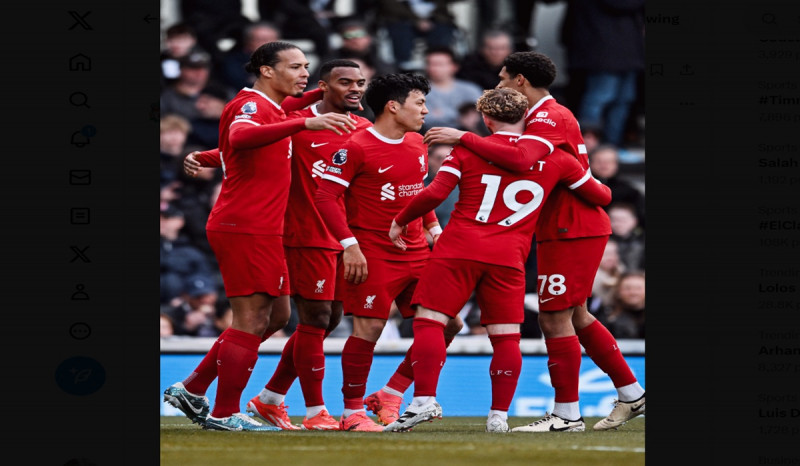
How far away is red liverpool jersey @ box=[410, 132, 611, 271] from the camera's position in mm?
5750

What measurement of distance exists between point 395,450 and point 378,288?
177cm

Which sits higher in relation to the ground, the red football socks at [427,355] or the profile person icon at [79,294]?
the profile person icon at [79,294]

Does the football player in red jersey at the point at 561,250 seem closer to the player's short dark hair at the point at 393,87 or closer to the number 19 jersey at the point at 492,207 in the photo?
the number 19 jersey at the point at 492,207

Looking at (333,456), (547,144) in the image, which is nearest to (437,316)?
(547,144)

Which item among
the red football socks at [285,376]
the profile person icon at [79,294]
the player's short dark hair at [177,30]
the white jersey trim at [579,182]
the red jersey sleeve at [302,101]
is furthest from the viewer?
the player's short dark hair at [177,30]

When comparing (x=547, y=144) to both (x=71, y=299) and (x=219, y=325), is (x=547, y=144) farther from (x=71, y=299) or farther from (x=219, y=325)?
(x=219, y=325)

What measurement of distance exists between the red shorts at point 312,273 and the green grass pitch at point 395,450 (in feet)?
4.38

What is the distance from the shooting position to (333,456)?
4465 millimetres

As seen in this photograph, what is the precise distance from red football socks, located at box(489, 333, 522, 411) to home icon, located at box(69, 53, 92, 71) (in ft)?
10.6

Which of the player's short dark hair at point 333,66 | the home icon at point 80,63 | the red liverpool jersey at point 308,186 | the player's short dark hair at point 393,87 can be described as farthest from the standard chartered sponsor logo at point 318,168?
the home icon at point 80,63

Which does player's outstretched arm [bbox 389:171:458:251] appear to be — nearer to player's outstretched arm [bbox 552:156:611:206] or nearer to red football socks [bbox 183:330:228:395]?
player's outstretched arm [bbox 552:156:611:206]

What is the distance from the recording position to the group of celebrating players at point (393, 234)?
5.76 metres

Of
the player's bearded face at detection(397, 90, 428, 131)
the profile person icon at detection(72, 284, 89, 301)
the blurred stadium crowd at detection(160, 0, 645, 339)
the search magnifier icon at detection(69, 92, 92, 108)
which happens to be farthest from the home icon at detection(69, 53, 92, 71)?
the blurred stadium crowd at detection(160, 0, 645, 339)

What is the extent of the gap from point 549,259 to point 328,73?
166 cm
